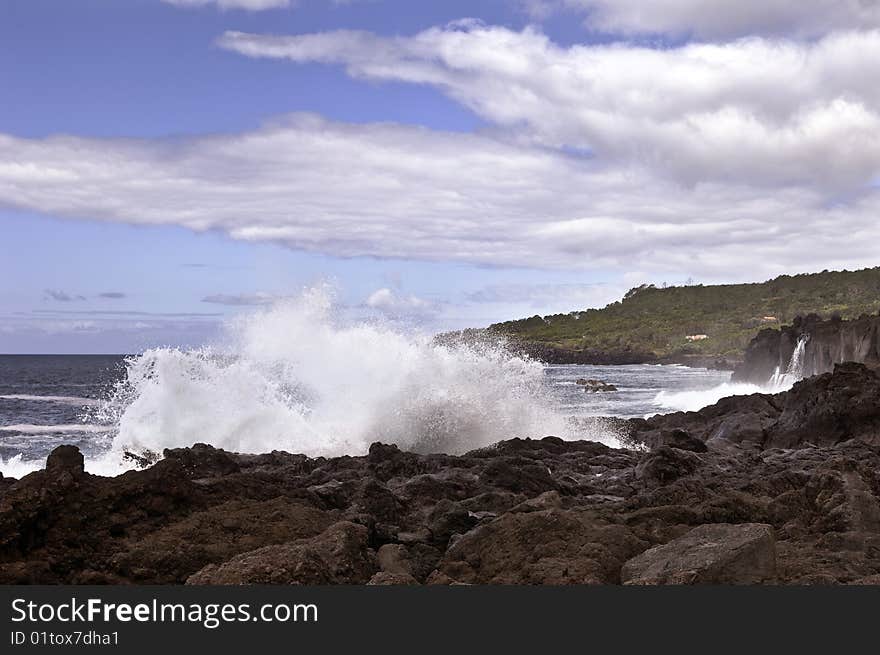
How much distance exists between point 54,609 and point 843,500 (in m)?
6.70

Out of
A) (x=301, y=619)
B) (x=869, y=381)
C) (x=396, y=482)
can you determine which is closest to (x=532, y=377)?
(x=869, y=381)

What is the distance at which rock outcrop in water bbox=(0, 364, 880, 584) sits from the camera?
20.8 ft

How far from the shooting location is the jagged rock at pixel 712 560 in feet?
19.6

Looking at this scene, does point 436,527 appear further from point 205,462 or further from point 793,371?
point 793,371

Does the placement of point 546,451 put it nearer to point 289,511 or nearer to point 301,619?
point 289,511

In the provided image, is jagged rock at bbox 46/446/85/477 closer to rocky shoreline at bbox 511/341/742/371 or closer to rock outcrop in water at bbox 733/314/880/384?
rock outcrop in water at bbox 733/314/880/384

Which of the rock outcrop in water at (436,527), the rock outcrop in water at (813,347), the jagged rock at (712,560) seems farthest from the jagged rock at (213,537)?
the rock outcrop in water at (813,347)

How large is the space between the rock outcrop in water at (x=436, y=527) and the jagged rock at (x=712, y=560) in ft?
0.04

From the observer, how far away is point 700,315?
140 metres

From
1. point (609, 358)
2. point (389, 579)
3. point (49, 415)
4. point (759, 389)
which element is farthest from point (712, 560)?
point (609, 358)

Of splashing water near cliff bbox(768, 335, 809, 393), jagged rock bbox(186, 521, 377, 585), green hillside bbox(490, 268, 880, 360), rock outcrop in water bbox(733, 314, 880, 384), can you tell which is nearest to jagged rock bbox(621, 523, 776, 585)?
jagged rock bbox(186, 521, 377, 585)

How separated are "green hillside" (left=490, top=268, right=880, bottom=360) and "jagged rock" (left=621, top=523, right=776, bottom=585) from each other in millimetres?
94663

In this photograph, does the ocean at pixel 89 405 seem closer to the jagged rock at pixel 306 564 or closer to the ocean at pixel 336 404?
the ocean at pixel 336 404

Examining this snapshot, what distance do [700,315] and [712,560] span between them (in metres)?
139
